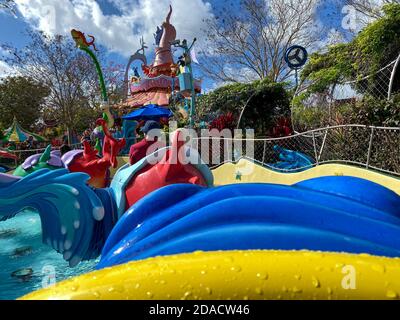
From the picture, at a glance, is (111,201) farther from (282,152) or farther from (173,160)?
(282,152)

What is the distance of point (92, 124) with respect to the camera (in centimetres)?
2558

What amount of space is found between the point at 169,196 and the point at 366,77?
26.3 feet

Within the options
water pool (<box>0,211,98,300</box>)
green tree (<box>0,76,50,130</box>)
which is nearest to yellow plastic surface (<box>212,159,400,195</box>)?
water pool (<box>0,211,98,300</box>)

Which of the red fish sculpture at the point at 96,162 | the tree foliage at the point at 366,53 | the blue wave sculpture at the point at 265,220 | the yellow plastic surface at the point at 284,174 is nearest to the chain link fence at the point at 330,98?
the tree foliage at the point at 366,53

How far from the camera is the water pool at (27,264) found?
387 centimetres

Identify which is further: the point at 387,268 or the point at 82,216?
the point at 82,216

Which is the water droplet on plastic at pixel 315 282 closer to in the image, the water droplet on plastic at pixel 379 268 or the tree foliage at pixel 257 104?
the water droplet on plastic at pixel 379 268

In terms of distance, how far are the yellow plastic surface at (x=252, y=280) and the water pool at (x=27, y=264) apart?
129 inches

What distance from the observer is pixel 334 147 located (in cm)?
648

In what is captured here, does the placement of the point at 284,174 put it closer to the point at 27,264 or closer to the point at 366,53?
the point at 366,53

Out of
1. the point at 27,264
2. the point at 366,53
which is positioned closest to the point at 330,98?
the point at 366,53

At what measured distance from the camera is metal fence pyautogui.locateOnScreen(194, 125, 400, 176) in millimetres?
5031

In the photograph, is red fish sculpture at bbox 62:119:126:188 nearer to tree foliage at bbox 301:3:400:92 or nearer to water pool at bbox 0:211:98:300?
water pool at bbox 0:211:98:300
